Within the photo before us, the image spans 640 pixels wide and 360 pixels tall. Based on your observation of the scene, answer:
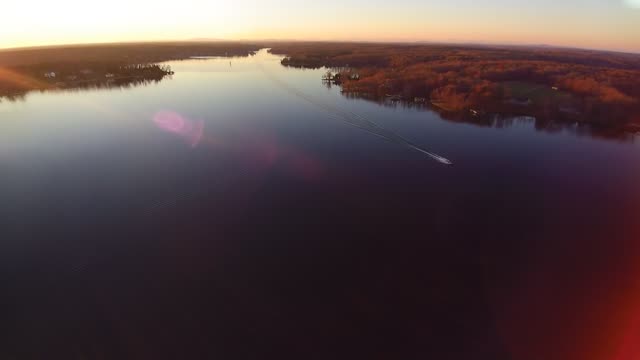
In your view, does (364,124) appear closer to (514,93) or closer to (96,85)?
(514,93)

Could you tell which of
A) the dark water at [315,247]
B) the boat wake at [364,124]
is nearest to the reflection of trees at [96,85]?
the dark water at [315,247]

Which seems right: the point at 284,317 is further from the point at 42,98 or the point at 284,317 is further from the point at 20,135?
the point at 42,98

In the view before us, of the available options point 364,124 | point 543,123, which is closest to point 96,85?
point 364,124

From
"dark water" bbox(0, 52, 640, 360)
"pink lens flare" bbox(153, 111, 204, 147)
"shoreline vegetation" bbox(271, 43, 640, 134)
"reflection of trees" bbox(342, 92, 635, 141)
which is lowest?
"dark water" bbox(0, 52, 640, 360)

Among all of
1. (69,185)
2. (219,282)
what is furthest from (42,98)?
(219,282)

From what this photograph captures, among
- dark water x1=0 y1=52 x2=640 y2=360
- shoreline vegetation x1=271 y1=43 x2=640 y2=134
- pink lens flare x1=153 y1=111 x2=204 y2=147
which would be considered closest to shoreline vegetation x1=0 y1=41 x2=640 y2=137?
shoreline vegetation x1=271 y1=43 x2=640 y2=134

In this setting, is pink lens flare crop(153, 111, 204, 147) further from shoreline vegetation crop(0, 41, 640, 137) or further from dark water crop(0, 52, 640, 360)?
shoreline vegetation crop(0, 41, 640, 137)
